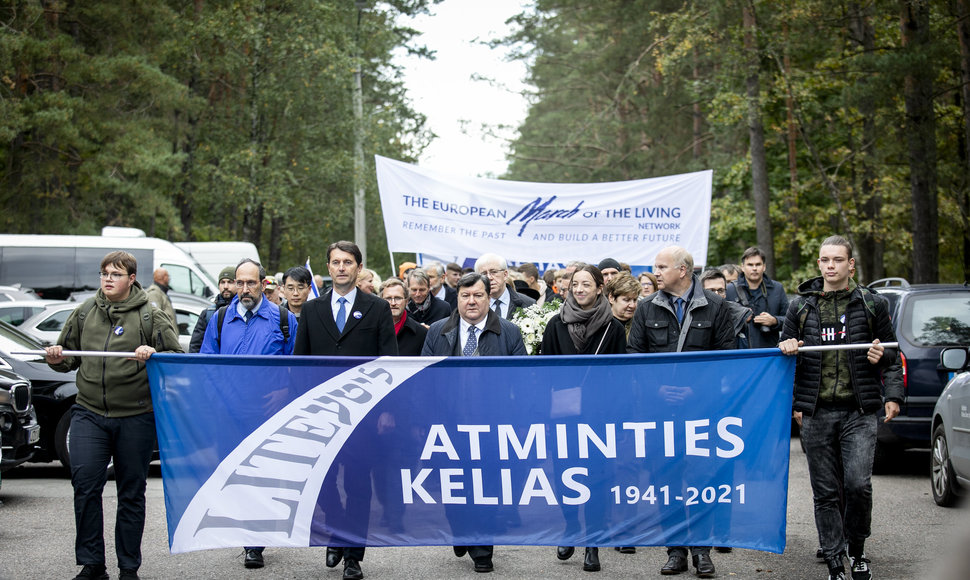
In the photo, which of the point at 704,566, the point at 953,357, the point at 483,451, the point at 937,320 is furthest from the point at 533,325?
the point at 937,320

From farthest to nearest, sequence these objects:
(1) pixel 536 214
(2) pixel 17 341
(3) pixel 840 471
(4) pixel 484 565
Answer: (1) pixel 536 214 → (2) pixel 17 341 → (4) pixel 484 565 → (3) pixel 840 471

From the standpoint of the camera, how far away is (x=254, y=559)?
718cm

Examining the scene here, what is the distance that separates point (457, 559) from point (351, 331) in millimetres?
1795

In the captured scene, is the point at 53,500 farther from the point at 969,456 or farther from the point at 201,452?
the point at 969,456

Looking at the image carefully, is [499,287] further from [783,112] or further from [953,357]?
[783,112]

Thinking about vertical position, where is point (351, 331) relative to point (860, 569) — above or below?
above

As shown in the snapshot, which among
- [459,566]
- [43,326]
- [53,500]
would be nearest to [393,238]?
[43,326]

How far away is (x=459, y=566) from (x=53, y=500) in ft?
15.4

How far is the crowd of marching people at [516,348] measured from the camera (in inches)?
257

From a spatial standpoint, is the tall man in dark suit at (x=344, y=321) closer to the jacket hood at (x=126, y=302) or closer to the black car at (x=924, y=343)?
the jacket hood at (x=126, y=302)

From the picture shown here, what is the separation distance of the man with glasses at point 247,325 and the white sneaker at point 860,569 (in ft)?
13.9

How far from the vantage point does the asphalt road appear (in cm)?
701

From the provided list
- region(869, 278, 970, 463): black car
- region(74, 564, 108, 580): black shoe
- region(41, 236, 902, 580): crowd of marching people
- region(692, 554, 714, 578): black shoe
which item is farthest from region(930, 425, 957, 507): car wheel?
region(74, 564, 108, 580): black shoe

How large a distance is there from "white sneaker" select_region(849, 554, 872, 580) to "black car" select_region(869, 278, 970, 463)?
416 centimetres
